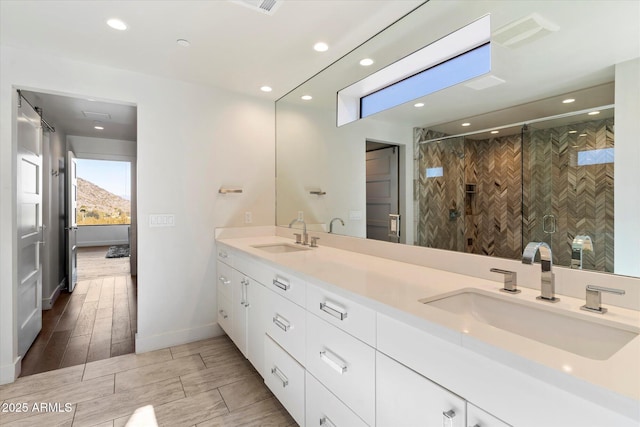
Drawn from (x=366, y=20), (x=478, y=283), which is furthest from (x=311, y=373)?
(x=366, y=20)

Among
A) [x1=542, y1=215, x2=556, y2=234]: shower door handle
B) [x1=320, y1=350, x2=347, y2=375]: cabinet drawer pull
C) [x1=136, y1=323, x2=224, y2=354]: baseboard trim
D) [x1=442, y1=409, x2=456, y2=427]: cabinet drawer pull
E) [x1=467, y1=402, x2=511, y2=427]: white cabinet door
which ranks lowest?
[x1=136, y1=323, x2=224, y2=354]: baseboard trim

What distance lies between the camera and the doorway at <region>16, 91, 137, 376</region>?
2748 mm

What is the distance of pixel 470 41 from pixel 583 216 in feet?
3.46

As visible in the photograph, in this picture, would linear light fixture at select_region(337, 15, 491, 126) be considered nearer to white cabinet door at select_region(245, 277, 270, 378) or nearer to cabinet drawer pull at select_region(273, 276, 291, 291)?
cabinet drawer pull at select_region(273, 276, 291, 291)

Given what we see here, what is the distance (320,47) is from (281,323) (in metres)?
1.89

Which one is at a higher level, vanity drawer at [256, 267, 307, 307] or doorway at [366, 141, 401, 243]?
→ doorway at [366, 141, 401, 243]

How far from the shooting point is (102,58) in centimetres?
239

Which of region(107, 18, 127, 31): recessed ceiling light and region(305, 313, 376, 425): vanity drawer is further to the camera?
region(107, 18, 127, 31): recessed ceiling light

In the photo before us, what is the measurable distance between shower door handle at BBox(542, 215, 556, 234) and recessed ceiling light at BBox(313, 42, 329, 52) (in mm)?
1752

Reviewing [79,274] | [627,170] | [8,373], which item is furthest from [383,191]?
[79,274]

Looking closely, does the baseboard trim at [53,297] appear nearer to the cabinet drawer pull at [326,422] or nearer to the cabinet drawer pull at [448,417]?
the cabinet drawer pull at [326,422]

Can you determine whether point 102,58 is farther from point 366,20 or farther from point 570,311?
point 570,311

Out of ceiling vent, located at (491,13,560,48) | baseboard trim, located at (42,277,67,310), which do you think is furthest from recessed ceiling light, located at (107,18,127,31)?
baseboard trim, located at (42,277,67,310)

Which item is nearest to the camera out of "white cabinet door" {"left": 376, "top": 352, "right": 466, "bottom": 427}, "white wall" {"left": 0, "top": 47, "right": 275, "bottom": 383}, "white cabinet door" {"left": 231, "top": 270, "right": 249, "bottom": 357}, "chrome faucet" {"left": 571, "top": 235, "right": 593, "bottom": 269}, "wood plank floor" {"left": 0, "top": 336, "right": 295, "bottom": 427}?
"white cabinet door" {"left": 376, "top": 352, "right": 466, "bottom": 427}
